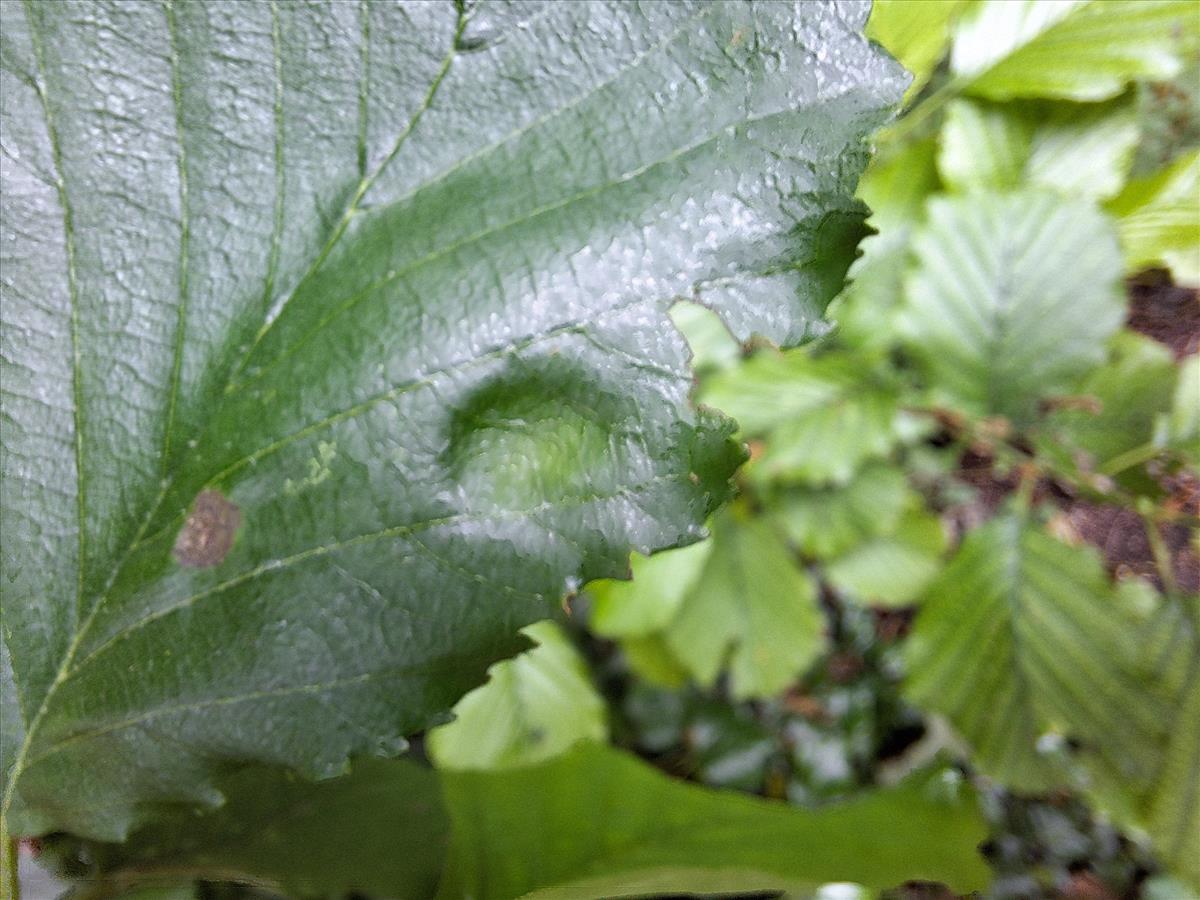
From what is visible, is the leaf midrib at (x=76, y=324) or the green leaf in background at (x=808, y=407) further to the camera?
the green leaf in background at (x=808, y=407)

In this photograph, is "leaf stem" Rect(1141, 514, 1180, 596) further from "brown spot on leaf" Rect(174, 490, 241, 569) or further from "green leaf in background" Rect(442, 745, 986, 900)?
"brown spot on leaf" Rect(174, 490, 241, 569)

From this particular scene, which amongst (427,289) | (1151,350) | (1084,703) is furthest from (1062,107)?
(427,289)

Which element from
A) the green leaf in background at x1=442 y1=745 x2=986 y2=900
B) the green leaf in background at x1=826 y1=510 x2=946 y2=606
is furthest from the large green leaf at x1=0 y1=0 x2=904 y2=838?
the green leaf in background at x1=826 y1=510 x2=946 y2=606

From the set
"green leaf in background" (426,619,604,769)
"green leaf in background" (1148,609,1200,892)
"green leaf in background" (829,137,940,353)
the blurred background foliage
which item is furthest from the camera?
"green leaf in background" (426,619,604,769)

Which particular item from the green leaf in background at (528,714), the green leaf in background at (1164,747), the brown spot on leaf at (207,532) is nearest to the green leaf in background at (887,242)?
the green leaf in background at (1164,747)

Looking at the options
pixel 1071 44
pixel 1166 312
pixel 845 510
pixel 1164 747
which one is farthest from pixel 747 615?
pixel 1071 44

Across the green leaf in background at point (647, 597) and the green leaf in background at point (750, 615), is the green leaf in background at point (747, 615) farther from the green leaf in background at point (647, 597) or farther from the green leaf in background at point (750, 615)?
the green leaf in background at point (647, 597)
